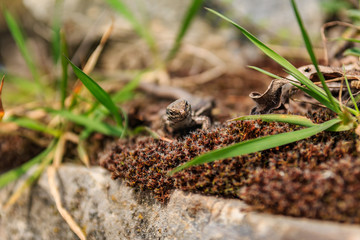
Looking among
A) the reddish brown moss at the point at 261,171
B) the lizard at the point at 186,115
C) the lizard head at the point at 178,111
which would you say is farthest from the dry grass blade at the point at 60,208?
the lizard head at the point at 178,111

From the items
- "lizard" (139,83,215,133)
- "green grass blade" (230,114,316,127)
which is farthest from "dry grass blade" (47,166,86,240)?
"green grass blade" (230,114,316,127)

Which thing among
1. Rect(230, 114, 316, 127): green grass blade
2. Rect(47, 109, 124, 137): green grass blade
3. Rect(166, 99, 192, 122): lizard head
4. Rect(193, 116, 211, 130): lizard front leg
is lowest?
Rect(47, 109, 124, 137): green grass blade

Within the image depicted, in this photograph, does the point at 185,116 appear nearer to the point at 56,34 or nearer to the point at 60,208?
the point at 60,208

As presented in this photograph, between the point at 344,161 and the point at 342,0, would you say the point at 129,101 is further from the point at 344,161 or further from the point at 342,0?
the point at 342,0

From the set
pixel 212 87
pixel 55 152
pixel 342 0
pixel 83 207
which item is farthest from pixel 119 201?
pixel 342 0

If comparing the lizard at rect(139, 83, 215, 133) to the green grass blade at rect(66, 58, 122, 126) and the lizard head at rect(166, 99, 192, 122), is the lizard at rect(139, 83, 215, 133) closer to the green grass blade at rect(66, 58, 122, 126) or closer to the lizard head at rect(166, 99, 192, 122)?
the lizard head at rect(166, 99, 192, 122)

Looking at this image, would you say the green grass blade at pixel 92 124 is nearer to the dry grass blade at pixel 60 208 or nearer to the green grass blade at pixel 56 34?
the dry grass blade at pixel 60 208

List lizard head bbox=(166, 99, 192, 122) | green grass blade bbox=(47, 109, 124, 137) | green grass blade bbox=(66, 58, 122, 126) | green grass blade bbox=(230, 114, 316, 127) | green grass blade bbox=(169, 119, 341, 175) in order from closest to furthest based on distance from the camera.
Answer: green grass blade bbox=(169, 119, 341, 175) → green grass blade bbox=(230, 114, 316, 127) → lizard head bbox=(166, 99, 192, 122) → green grass blade bbox=(66, 58, 122, 126) → green grass blade bbox=(47, 109, 124, 137)

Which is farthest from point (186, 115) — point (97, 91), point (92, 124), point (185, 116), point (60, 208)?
point (60, 208)
